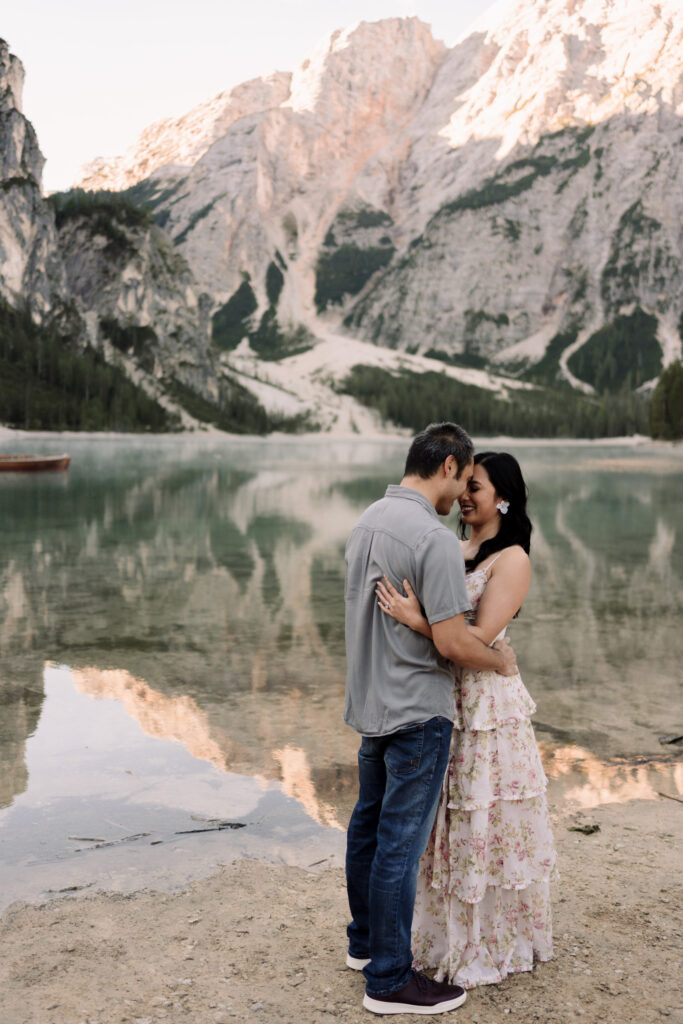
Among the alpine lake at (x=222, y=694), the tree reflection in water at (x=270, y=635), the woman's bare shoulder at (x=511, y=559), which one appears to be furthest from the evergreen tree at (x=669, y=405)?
the woman's bare shoulder at (x=511, y=559)

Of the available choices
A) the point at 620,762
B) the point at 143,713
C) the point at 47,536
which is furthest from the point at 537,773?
the point at 47,536

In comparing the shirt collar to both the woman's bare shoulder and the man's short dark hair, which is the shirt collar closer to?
the man's short dark hair

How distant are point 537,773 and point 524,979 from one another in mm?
1332

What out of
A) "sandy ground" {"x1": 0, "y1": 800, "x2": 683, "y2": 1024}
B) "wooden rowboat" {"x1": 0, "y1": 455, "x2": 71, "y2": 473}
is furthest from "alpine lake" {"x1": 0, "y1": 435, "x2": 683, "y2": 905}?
"wooden rowboat" {"x1": 0, "y1": 455, "x2": 71, "y2": 473}

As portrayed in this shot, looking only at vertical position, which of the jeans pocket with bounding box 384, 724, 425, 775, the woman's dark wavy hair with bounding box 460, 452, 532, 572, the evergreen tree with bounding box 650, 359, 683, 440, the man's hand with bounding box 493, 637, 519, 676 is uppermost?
the evergreen tree with bounding box 650, 359, 683, 440

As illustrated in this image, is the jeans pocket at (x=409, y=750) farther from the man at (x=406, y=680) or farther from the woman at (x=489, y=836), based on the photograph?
the woman at (x=489, y=836)

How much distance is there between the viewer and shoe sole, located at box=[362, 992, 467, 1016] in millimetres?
5723

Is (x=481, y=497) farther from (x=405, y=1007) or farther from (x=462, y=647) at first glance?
(x=405, y=1007)

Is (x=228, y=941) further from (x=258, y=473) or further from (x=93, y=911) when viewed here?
(x=258, y=473)

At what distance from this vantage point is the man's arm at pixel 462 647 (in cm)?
555

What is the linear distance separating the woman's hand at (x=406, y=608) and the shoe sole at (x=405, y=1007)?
7.52 feet

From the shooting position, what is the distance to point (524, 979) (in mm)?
6078

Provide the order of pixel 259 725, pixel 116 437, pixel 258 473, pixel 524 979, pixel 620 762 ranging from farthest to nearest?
pixel 116 437 < pixel 258 473 < pixel 259 725 < pixel 620 762 < pixel 524 979

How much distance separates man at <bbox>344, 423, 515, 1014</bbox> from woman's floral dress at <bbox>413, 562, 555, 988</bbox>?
0.68 feet
